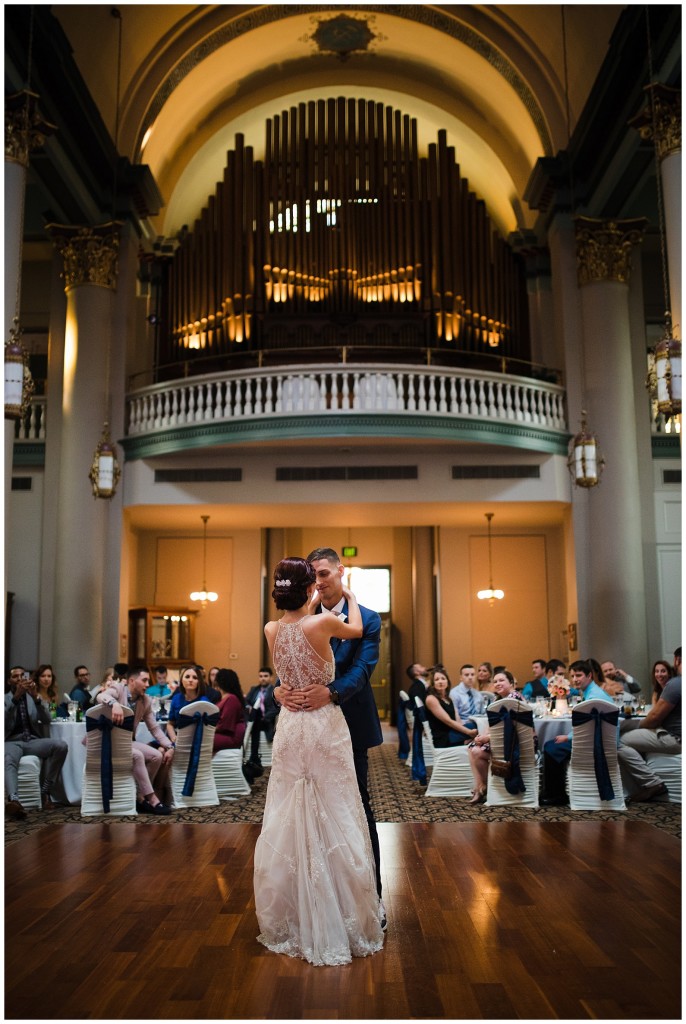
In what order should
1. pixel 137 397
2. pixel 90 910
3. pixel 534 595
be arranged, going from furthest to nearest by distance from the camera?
1. pixel 534 595
2. pixel 137 397
3. pixel 90 910

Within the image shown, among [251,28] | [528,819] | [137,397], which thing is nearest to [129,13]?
[251,28]

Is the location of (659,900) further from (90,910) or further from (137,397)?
(137,397)

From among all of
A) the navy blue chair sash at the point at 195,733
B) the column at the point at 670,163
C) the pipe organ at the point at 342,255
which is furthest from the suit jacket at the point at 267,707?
the column at the point at 670,163

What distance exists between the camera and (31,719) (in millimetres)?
8227

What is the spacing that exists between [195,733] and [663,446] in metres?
9.04

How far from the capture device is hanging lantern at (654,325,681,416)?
7.37 meters

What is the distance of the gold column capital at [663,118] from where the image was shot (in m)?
9.71

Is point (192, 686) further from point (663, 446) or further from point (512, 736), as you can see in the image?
point (663, 446)

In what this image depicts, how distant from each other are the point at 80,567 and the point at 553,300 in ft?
28.4

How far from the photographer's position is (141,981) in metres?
3.71

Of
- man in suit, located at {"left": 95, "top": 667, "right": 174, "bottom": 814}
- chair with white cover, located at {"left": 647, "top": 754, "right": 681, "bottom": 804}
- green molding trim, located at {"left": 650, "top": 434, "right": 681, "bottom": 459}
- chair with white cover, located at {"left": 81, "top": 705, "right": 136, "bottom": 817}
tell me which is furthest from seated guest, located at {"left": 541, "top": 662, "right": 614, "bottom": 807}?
green molding trim, located at {"left": 650, "top": 434, "right": 681, "bottom": 459}

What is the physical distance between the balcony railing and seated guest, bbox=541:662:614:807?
5320mm

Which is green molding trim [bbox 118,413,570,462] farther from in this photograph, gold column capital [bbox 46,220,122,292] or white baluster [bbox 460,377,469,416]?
gold column capital [bbox 46,220,122,292]

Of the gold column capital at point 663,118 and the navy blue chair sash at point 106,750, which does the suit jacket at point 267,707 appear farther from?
the gold column capital at point 663,118
